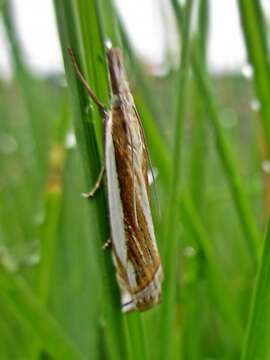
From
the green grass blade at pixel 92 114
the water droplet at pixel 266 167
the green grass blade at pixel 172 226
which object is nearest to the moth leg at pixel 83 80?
the green grass blade at pixel 92 114

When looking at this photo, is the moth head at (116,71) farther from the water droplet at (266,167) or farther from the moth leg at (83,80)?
the water droplet at (266,167)

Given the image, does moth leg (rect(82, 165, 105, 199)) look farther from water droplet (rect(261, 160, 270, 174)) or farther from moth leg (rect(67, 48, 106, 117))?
water droplet (rect(261, 160, 270, 174))

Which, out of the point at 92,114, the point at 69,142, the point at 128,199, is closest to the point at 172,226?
the point at 128,199

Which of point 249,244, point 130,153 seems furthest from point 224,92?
point 130,153

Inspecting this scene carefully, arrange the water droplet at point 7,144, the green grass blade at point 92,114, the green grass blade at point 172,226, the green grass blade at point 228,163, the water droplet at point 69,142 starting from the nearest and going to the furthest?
the green grass blade at point 92,114, the green grass blade at point 172,226, the green grass blade at point 228,163, the water droplet at point 69,142, the water droplet at point 7,144

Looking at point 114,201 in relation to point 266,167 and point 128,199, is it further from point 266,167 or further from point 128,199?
point 266,167

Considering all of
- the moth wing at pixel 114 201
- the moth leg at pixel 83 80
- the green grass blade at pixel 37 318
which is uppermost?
the moth leg at pixel 83 80
